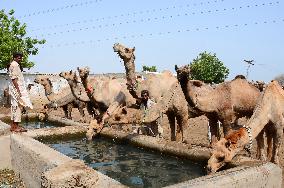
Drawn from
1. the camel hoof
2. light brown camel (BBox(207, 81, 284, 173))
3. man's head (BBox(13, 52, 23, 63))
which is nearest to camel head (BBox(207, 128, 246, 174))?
light brown camel (BBox(207, 81, 284, 173))

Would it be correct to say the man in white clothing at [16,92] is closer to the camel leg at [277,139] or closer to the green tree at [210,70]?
the camel leg at [277,139]

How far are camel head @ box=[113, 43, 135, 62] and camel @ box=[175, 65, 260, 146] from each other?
5.21ft

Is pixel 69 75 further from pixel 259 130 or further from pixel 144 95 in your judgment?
pixel 259 130

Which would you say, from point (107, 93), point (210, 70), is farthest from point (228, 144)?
point (210, 70)

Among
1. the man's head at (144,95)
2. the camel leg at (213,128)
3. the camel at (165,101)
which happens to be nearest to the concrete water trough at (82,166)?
the camel at (165,101)

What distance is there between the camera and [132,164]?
6.30m

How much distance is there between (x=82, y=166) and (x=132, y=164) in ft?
7.75

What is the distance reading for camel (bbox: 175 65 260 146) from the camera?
7078 millimetres

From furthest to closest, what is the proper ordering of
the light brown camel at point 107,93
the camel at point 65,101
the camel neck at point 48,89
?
the camel neck at point 48,89
the camel at point 65,101
the light brown camel at point 107,93

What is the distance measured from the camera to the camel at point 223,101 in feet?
23.2

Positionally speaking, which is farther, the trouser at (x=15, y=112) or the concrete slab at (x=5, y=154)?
the trouser at (x=15, y=112)

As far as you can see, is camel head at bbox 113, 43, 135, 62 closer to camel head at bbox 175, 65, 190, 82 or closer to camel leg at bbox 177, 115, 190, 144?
camel leg at bbox 177, 115, 190, 144

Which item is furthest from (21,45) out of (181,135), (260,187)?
(260,187)

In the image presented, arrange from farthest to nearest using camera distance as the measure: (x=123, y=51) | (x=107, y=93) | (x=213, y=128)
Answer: (x=107, y=93) → (x=123, y=51) → (x=213, y=128)
